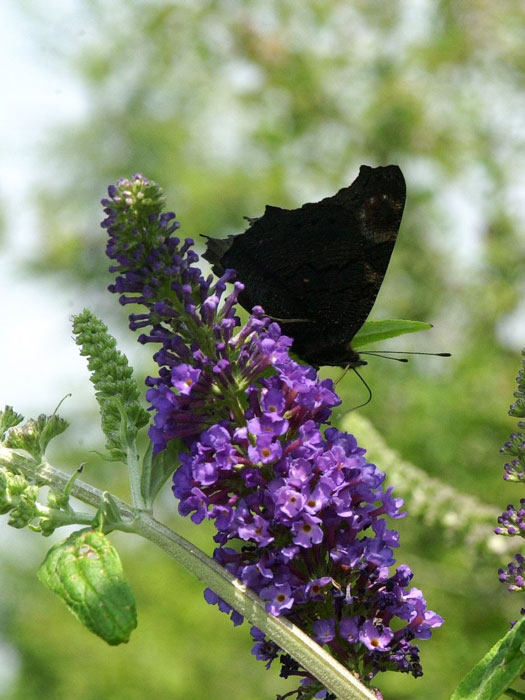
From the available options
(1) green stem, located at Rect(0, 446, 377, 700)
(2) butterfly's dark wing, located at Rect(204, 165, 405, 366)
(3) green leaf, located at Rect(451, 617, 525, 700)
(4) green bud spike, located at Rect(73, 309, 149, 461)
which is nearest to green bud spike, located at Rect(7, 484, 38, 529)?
(1) green stem, located at Rect(0, 446, 377, 700)

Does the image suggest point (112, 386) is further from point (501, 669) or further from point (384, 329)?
point (501, 669)

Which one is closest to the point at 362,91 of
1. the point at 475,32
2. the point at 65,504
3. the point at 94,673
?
the point at 475,32

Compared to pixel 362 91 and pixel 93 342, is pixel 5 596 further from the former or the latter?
pixel 93 342

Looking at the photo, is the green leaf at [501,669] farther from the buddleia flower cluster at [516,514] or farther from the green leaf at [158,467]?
the green leaf at [158,467]

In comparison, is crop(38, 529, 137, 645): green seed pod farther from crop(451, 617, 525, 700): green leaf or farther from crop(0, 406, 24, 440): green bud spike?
crop(451, 617, 525, 700): green leaf

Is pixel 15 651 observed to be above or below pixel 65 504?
above

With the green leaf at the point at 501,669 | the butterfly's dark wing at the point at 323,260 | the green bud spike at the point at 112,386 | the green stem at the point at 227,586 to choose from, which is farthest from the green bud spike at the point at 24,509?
the butterfly's dark wing at the point at 323,260
